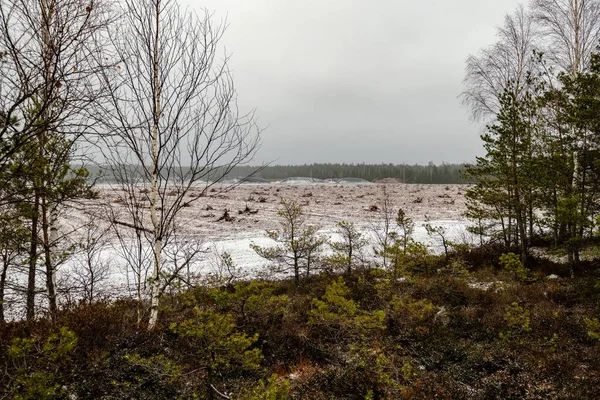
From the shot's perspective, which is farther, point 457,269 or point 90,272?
point 457,269

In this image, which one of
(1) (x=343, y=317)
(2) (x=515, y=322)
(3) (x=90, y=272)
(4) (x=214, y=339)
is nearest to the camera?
(4) (x=214, y=339)

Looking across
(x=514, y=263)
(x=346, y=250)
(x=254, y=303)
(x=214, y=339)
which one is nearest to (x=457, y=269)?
(x=514, y=263)

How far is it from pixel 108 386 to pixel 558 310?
9.12m

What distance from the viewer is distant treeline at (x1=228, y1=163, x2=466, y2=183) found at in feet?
292

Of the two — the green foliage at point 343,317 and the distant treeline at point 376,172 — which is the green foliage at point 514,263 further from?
the distant treeline at point 376,172

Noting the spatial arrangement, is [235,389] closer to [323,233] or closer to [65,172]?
[65,172]

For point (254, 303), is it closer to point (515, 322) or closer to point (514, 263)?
point (515, 322)

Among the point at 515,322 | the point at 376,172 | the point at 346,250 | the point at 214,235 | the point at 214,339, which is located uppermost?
the point at 376,172

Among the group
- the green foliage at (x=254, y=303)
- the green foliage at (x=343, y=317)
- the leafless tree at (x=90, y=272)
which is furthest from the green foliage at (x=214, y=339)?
the leafless tree at (x=90, y=272)

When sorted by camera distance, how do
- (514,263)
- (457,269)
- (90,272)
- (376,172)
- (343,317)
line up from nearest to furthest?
(343,317), (514,263), (90,272), (457,269), (376,172)

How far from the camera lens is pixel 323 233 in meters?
18.5

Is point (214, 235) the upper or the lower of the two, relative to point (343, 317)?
lower

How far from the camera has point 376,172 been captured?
338 feet

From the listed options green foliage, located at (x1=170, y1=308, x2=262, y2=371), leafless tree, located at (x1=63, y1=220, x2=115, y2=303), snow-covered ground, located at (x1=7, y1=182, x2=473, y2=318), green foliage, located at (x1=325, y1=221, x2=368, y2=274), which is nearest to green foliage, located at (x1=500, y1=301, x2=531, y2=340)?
green foliage, located at (x1=325, y1=221, x2=368, y2=274)
